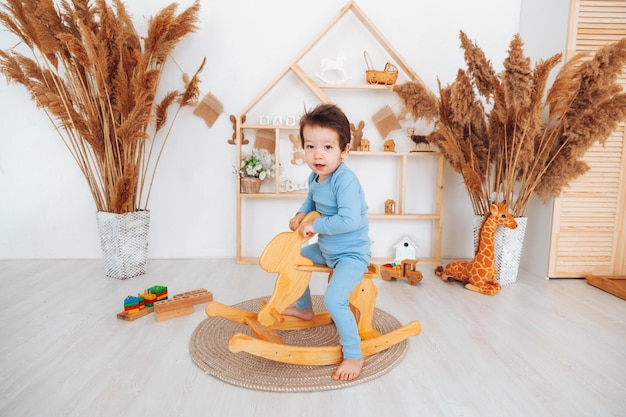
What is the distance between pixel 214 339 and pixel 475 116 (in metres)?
1.97

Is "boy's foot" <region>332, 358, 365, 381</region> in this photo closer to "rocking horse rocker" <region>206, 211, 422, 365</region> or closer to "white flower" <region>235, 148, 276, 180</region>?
"rocking horse rocker" <region>206, 211, 422, 365</region>

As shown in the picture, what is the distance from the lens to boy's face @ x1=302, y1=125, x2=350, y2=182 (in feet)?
5.20

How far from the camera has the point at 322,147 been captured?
160 cm

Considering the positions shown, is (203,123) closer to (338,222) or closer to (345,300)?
(338,222)

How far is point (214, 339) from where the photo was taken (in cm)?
176

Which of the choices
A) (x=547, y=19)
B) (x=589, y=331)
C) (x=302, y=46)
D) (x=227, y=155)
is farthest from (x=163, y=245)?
(x=547, y=19)

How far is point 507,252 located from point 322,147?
1626mm

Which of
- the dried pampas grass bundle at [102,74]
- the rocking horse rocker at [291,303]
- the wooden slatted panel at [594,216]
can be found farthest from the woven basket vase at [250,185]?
the wooden slatted panel at [594,216]

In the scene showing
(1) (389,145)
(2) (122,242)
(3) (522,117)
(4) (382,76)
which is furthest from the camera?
(1) (389,145)

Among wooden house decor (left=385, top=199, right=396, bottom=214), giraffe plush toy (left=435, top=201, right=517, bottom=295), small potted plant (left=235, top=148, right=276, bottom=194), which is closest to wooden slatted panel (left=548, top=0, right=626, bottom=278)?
giraffe plush toy (left=435, top=201, right=517, bottom=295)

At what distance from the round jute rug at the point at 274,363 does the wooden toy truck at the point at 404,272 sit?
66cm

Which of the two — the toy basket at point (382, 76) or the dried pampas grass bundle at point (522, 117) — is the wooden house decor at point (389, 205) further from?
the toy basket at point (382, 76)

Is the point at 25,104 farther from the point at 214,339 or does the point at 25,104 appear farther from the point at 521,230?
the point at 521,230

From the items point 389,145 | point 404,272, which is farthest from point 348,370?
point 389,145
